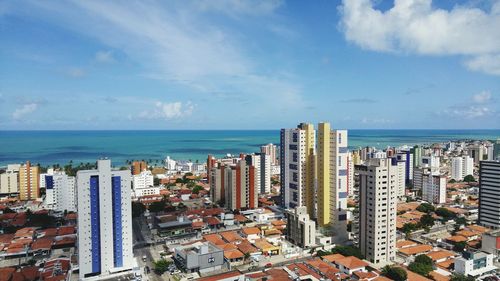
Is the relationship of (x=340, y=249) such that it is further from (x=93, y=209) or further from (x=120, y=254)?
(x=93, y=209)

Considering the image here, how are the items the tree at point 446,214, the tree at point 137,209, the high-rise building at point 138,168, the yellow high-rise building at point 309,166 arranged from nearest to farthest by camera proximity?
the yellow high-rise building at point 309,166, the tree at point 446,214, the tree at point 137,209, the high-rise building at point 138,168

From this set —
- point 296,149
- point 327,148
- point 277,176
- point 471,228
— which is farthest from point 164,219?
point 277,176

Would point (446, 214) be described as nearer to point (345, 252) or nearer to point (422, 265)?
point (422, 265)

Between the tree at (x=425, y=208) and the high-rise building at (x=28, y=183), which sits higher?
the high-rise building at (x=28, y=183)

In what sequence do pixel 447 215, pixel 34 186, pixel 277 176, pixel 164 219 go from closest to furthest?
pixel 164 219, pixel 447 215, pixel 34 186, pixel 277 176

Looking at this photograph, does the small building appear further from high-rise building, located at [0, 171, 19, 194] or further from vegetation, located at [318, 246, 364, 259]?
Answer: high-rise building, located at [0, 171, 19, 194]

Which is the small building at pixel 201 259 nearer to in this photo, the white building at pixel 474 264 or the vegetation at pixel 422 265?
the vegetation at pixel 422 265

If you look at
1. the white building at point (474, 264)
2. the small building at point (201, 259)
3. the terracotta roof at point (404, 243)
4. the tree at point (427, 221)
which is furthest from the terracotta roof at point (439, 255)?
the small building at point (201, 259)
